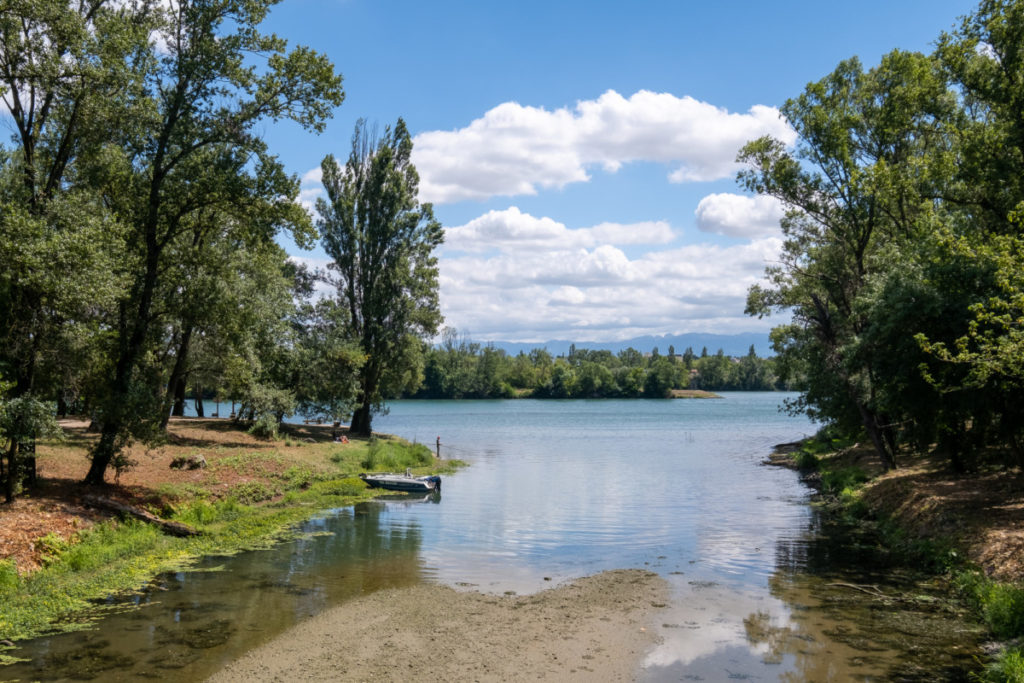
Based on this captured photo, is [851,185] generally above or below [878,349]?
above

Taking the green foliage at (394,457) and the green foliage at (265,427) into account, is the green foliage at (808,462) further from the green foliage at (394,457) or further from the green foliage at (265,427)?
the green foliage at (265,427)

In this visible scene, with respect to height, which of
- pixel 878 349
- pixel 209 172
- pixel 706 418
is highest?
pixel 209 172

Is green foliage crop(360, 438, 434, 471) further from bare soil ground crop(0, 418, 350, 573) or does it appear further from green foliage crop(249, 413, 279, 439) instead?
green foliage crop(249, 413, 279, 439)

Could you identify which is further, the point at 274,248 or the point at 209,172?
the point at 274,248

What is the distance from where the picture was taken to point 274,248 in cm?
2469

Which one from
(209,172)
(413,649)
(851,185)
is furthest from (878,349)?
(209,172)

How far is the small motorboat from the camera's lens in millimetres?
33875

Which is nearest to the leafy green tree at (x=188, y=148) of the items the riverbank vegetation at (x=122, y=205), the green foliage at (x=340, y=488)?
the riverbank vegetation at (x=122, y=205)

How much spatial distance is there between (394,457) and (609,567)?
23.1 m

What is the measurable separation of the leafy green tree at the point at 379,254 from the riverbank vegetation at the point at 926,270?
25.7m

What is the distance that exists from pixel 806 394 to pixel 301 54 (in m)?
33.6

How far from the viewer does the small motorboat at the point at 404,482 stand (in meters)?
33.9

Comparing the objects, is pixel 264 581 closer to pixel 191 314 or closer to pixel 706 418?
pixel 191 314

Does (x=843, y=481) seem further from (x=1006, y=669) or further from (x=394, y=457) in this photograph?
(x=1006, y=669)
